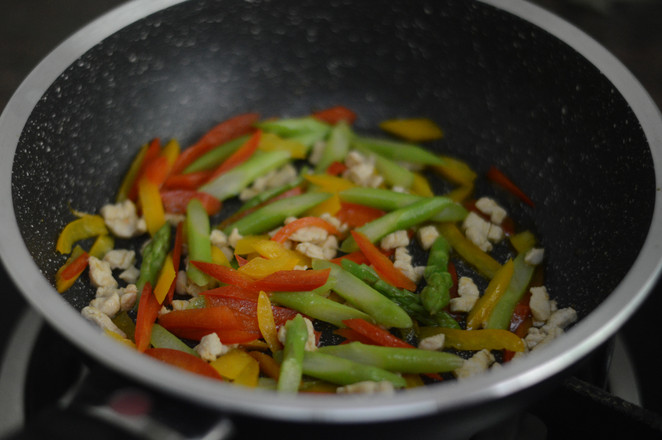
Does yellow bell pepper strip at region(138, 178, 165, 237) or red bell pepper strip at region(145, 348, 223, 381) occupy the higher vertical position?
red bell pepper strip at region(145, 348, 223, 381)

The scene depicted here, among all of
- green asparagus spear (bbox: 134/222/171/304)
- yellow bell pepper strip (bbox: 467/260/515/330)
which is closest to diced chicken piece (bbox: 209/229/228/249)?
green asparagus spear (bbox: 134/222/171/304)

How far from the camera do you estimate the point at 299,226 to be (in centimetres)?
194

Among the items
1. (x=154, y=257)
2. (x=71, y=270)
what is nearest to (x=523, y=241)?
(x=154, y=257)

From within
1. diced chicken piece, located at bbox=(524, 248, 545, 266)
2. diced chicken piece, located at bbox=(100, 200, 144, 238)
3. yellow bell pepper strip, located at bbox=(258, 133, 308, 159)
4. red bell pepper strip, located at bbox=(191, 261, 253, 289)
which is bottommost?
diced chicken piece, located at bbox=(100, 200, 144, 238)

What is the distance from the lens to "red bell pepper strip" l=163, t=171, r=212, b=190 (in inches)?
85.1

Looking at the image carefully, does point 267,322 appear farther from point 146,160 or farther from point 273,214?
point 146,160

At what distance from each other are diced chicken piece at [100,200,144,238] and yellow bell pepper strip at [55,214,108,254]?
0.02 meters

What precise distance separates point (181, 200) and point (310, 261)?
51 centimetres

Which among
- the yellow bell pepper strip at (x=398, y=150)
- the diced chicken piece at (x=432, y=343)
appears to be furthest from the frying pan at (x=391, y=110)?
the diced chicken piece at (x=432, y=343)

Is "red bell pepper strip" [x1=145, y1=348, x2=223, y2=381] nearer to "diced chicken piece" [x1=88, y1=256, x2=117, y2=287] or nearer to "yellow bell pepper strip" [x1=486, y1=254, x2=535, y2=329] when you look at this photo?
"diced chicken piece" [x1=88, y1=256, x2=117, y2=287]

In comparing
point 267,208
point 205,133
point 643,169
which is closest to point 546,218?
point 643,169

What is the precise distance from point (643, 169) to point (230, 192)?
48.7 inches

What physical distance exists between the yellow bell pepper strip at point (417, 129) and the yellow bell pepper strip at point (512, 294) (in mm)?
603

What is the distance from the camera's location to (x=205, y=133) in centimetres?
236
